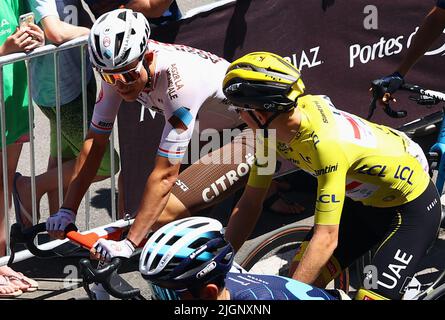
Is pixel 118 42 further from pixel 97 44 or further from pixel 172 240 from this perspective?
pixel 172 240

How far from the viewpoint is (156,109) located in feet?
21.8

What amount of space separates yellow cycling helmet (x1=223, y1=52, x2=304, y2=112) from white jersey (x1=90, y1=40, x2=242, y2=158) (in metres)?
0.71

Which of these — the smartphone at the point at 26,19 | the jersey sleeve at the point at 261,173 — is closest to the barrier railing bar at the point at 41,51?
the smartphone at the point at 26,19

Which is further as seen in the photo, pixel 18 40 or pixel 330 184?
pixel 18 40

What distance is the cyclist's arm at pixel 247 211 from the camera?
5797mm

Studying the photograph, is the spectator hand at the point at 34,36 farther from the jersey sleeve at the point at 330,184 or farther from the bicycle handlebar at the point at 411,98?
the jersey sleeve at the point at 330,184

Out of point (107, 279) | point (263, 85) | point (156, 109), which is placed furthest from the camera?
point (156, 109)

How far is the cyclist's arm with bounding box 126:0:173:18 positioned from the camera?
23.8 ft

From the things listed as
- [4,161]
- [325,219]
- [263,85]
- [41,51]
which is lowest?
[4,161]

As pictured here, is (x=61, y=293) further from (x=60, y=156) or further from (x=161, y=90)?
(x=161, y=90)

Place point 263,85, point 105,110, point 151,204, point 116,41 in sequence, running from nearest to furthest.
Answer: point 263,85 → point 116,41 → point 151,204 → point 105,110

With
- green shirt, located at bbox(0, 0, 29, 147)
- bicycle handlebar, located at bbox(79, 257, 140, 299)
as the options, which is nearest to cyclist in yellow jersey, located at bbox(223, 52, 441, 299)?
bicycle handlebar, located at bbox(79, 257, 140, 299)

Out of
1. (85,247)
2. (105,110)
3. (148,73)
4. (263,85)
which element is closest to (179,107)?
(148,73)

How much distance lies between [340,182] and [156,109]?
5.21ft
